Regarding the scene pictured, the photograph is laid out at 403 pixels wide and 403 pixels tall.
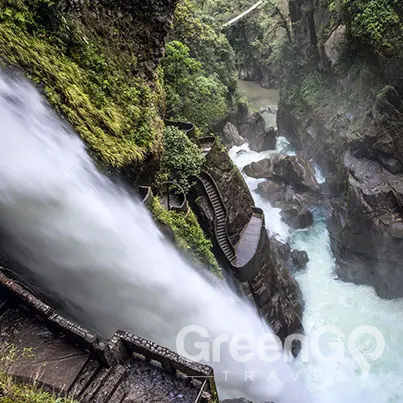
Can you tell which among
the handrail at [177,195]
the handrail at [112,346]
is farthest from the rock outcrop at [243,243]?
the handrail at [112,346]

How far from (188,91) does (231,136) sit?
906cm

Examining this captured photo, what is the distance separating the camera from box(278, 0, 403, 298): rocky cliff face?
58.1ft

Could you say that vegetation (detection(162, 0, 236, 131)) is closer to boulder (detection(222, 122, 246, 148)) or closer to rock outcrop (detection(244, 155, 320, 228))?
boulder (detection(222, 122, 246, 148))

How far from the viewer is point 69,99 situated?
7562mm

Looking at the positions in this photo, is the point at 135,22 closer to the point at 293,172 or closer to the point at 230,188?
the point at 230,188

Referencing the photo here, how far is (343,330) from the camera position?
17.3m

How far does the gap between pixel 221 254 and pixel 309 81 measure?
17.8 meters

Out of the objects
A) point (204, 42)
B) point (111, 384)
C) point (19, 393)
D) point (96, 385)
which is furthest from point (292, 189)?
point (19, 393)

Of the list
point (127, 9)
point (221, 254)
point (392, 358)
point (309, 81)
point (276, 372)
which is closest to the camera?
point (127, 9)

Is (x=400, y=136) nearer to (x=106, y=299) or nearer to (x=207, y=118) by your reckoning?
(x=207, y=118)

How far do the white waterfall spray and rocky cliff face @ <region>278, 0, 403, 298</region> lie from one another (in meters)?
11.3

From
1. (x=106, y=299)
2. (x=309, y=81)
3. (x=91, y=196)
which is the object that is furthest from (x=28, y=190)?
(x=309, y=81)

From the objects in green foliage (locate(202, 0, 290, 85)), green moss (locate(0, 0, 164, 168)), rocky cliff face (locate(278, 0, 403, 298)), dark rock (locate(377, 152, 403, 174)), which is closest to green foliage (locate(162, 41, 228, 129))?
green moss (locate(0, 0, 164, 168))

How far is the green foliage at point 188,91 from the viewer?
17.6 meters
